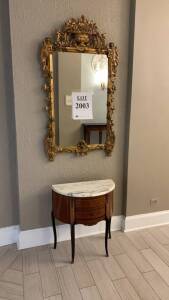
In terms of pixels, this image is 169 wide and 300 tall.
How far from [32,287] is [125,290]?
28.4 inches

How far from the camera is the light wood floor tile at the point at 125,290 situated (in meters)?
1.81

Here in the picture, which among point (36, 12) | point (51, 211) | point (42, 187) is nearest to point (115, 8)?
point (36, 12)

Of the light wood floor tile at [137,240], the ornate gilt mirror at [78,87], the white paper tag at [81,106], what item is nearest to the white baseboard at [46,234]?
the light wood floor tile at [137,240]

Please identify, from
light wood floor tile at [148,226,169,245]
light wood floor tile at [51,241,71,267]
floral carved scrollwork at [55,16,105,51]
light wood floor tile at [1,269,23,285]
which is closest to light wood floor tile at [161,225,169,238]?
light wood floor tile at [148,226,169,245]

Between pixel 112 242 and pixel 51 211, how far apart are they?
2.32 ft

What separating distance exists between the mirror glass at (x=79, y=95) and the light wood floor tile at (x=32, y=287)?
1168 millimetres

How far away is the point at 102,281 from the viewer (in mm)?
→ 1968

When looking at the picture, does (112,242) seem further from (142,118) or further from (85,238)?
(142,118)

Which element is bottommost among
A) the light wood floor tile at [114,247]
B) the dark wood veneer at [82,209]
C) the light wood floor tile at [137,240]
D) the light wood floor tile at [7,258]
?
the light wood floor tile at [137,240]

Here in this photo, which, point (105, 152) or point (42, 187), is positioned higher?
point (105, 152)

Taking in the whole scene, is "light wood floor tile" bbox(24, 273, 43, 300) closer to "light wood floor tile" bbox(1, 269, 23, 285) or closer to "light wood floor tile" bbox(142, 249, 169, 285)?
"light wood floor tile" bbox(1, 269, 23, 285)

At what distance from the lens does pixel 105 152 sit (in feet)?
8.24

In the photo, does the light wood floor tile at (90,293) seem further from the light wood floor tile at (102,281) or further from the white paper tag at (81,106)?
the white paper tag at (81,106)

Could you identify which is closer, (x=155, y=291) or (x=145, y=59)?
(x=155, y=291)
